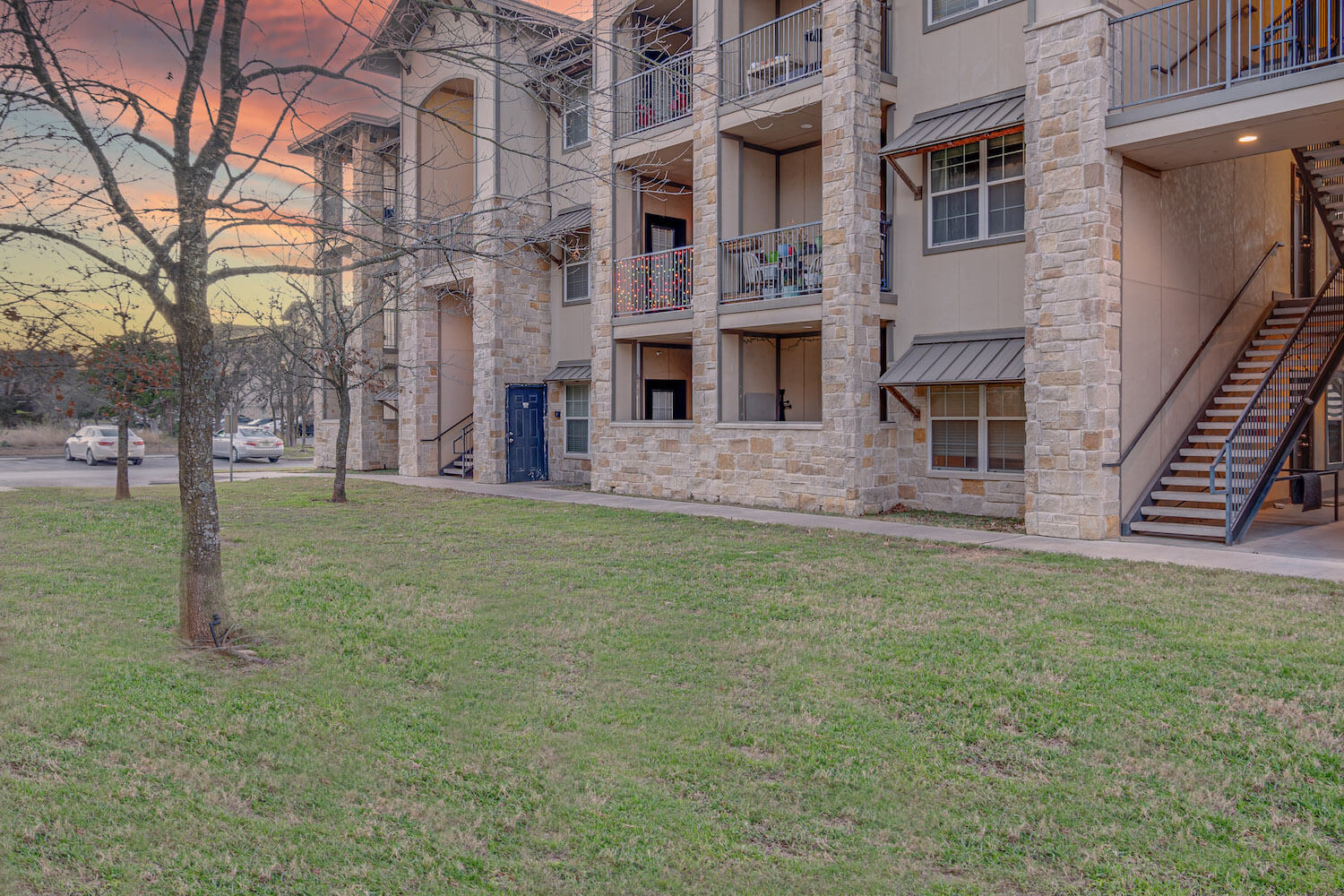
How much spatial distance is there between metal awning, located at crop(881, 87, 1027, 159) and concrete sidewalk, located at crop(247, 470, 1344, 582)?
5.68 metres

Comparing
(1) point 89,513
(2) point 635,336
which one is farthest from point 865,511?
(1) point 89,513

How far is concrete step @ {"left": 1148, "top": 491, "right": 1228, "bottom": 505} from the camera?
473 inches

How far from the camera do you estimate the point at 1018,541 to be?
Result: 38.7 ft

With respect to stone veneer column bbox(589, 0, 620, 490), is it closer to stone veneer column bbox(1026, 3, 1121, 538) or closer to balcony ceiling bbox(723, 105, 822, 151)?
balcony ceiling bbox(723, 105, 822, 151)

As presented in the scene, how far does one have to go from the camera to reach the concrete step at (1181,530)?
11.5 meters

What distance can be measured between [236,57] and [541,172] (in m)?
16.3

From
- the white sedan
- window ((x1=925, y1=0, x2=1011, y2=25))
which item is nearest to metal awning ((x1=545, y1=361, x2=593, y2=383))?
window ((x1=925, y1=0, x2=1011, y2=25))

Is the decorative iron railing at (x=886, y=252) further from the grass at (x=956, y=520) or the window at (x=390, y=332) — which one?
the window at (x=390, y=332)

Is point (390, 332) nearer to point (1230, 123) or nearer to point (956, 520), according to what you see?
point (956, 520)

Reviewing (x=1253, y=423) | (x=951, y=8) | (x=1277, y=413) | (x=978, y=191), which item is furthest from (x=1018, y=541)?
(x=951, y=8)

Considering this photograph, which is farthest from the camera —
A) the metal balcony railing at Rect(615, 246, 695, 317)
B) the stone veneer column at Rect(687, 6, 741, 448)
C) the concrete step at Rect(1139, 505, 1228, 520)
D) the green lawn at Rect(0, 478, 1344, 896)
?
the metal balcony railing at Rect(615, 246, 695, 317)

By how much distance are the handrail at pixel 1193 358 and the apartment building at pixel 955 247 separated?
49 millimetres

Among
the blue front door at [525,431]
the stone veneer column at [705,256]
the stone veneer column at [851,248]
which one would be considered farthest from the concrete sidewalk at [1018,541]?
the blue front door at [525,431]

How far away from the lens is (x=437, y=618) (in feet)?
24.7
